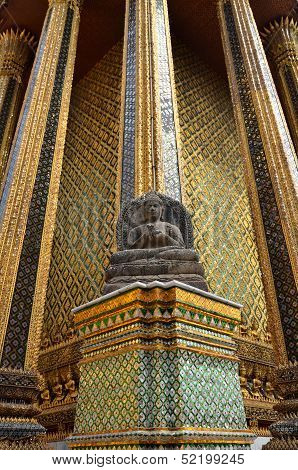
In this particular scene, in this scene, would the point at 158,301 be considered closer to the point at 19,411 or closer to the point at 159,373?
the point at 159,373

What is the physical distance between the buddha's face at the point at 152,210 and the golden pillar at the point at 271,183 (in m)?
1.36

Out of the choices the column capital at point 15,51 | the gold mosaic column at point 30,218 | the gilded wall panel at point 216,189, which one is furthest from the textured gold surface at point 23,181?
the gilded wall panel at point 216,189

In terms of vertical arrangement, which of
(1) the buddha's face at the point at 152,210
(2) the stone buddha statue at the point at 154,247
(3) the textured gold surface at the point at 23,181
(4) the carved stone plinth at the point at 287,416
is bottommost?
(4) the carved stone plinth at the point at 287,416

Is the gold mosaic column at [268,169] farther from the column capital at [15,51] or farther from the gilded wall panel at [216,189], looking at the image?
the column capital at [15,51]

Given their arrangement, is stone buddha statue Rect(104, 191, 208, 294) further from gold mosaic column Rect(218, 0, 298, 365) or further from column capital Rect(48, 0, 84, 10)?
column capital Rect(48, 0, 84, 10)

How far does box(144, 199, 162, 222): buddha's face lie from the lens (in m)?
2.53

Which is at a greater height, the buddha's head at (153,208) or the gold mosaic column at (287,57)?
the gold mosaic column at (287,57)

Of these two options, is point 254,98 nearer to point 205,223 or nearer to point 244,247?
point 205,223

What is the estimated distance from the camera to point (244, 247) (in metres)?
5.96

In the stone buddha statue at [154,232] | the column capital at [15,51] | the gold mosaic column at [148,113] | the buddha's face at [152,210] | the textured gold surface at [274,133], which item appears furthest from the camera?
the column capital at [15,51]

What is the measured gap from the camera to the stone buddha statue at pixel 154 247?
2.12 m

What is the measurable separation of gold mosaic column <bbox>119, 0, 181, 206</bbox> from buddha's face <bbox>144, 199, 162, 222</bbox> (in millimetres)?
605

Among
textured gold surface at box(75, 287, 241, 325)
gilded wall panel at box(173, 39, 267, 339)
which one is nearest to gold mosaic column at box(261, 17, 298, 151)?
gilded wall panel at box(173, 39, 267, 339)
